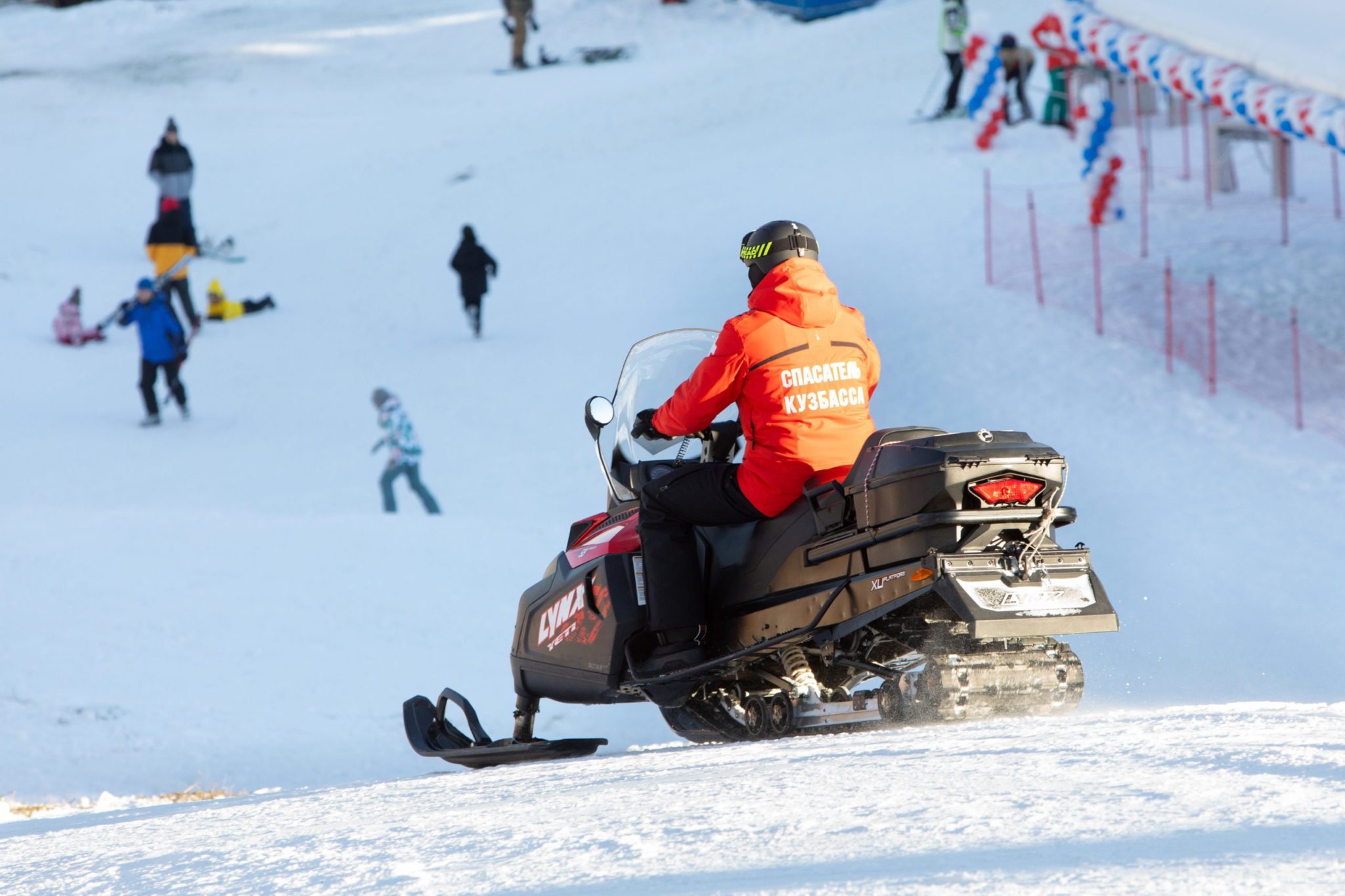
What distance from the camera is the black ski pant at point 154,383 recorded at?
15.3 metres

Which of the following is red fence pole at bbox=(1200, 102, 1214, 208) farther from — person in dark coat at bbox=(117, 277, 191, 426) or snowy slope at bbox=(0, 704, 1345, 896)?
snowy slope at bbox=(0, 704, 1345, 896)

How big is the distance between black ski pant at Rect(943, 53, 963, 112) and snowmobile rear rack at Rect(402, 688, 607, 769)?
19.5m

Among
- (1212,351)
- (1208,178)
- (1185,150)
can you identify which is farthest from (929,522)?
(1185,150)

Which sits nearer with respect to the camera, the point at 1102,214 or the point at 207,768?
the point at 207,768

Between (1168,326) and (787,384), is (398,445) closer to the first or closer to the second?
(1168,326)

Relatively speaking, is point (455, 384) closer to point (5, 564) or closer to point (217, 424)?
point (217, 424)

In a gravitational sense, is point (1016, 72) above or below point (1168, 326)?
above

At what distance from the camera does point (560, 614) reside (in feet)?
17.4

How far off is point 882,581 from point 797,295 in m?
0.86

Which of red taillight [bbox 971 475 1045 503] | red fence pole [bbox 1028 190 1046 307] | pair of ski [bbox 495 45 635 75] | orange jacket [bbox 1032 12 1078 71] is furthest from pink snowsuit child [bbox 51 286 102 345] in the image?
red taillight [bbox 971 475 1045 503]

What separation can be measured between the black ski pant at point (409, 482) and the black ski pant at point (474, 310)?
5833mm

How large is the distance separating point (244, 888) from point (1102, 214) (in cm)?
1672

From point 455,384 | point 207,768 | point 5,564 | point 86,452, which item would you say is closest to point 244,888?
point 207,768

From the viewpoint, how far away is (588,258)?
2022 cm
